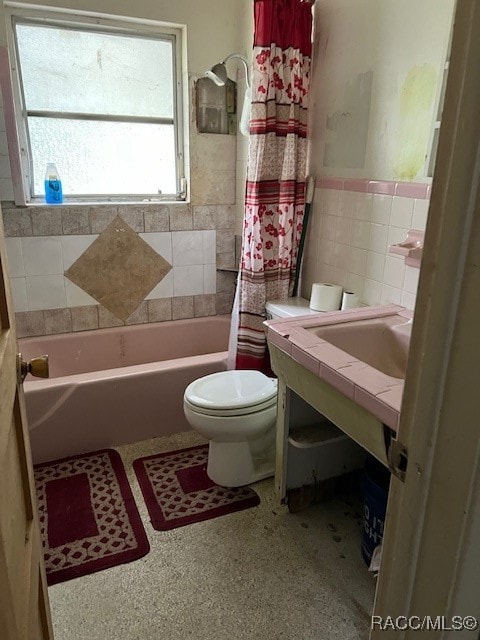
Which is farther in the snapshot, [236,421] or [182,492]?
[182,492]

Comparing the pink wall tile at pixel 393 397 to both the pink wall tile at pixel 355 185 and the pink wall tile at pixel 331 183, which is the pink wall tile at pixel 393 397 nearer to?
the pink wall tile at pixel 355 185

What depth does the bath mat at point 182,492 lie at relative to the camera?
1.93 m

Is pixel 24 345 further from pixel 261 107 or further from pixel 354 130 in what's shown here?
pixel 354 130

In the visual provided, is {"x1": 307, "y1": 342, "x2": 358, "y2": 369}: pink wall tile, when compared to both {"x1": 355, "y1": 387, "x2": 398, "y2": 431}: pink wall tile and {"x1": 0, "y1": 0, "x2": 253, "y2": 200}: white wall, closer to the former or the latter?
{"x1": 355, "y1": 387, "x2": 398, "y2": 431}: pink wall tile

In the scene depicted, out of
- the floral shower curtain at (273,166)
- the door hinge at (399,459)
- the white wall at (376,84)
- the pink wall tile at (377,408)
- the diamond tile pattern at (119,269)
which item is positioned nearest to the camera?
the door hinge at (399,459)

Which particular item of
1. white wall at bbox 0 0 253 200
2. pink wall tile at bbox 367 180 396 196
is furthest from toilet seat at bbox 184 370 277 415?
white wall at bbox 0 0 253 200

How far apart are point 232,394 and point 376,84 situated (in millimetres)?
1434

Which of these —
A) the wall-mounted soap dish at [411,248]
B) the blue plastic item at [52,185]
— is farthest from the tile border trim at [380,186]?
the blue plastic item at [52,185]

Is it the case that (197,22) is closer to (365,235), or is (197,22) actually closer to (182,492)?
(365,235)

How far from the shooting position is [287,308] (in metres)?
2.40

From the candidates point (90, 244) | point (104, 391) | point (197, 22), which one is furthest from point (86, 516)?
point (197, 22)

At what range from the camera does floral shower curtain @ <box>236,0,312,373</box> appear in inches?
86.7

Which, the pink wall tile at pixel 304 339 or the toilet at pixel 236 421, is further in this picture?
the toilet at pixel 236 421

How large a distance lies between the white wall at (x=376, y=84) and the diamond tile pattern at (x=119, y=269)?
1.15m
